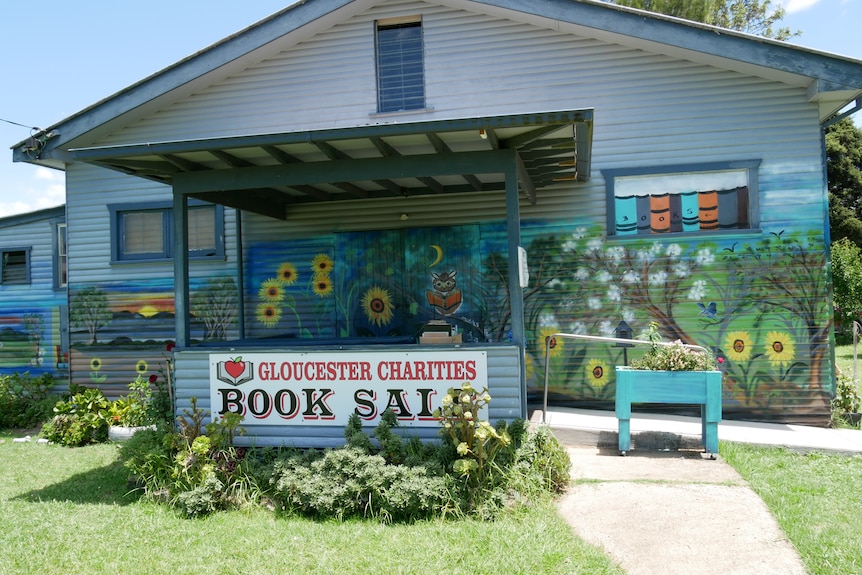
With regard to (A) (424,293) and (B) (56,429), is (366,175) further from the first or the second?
(B) (56,429)

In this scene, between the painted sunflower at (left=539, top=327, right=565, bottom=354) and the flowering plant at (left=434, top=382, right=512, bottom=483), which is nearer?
the flowering plant at (left=434, top=382, right=512, bottom=483)

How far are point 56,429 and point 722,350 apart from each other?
8.86 meters

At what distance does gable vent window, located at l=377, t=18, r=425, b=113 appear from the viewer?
9336mm

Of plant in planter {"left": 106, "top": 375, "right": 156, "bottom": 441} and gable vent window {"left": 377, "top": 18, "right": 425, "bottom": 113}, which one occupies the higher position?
gable vent window {"left": 377, "top": 18, "right": 425, "bottom": 113}

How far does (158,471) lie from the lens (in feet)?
19.2

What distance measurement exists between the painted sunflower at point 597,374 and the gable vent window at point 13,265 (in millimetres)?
9719

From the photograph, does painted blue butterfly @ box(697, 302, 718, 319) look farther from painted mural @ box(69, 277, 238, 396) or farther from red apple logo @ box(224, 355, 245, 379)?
painted mural @ box(69, 277, 238, 396)

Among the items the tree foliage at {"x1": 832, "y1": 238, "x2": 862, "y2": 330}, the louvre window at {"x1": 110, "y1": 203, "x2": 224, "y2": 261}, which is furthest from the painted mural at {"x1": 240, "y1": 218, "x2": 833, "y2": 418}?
the tree foliage at {"x1": 832, "y1": 238, "x2": 862, "y2": 330}

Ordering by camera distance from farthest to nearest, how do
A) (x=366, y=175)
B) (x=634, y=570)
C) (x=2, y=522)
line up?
(x=366, y=175)
(x=2, y=522)
(x=634, y=570)

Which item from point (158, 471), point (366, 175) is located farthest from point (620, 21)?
point (158, 471)

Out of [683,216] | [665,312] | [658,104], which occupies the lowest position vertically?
[665,312]

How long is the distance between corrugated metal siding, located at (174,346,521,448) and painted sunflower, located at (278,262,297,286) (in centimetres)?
308

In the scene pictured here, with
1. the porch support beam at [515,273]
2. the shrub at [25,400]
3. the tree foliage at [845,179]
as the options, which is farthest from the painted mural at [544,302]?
the tree foliage at [845,179]

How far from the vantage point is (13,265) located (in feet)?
36.9
